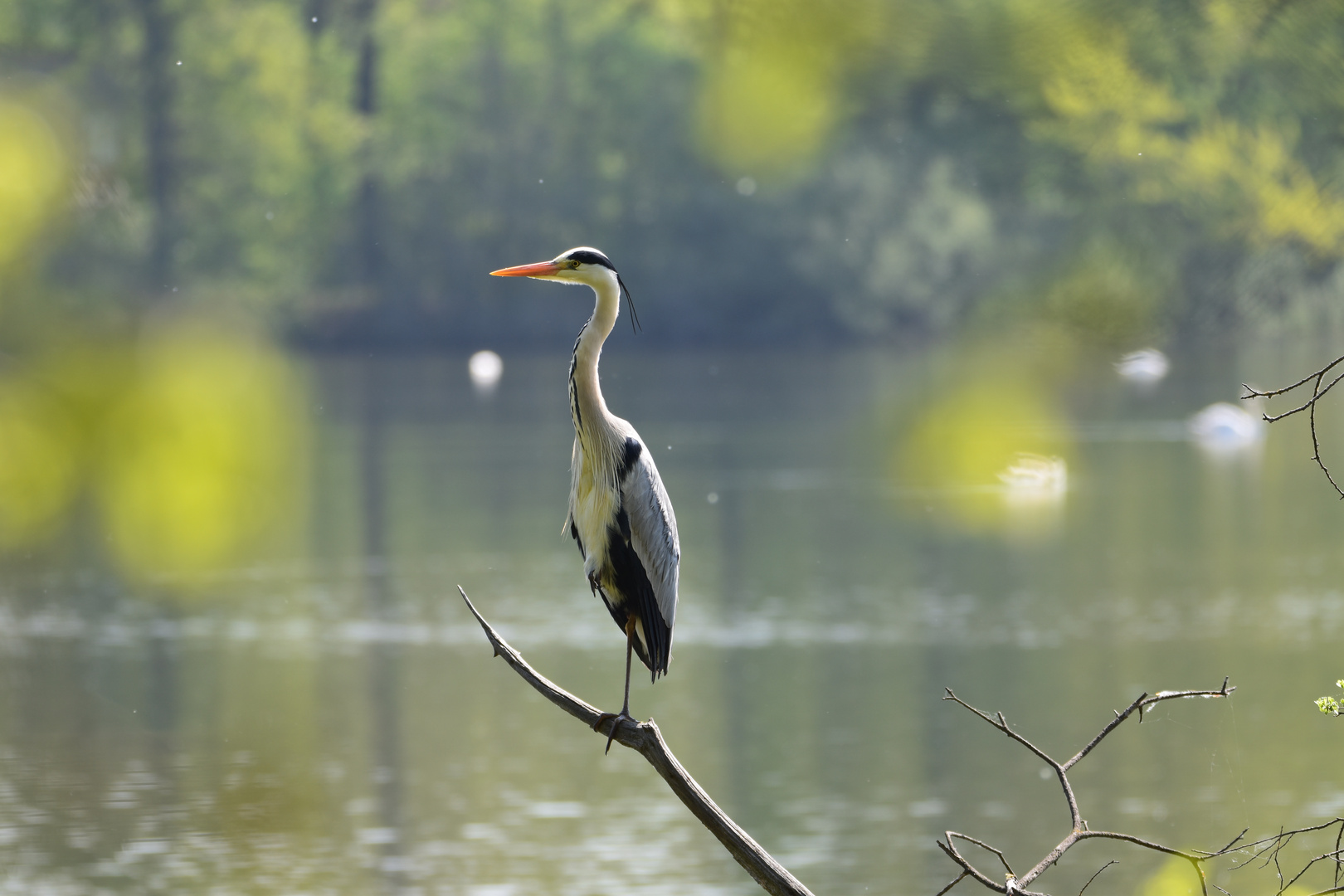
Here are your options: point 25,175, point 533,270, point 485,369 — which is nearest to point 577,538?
point 533,270

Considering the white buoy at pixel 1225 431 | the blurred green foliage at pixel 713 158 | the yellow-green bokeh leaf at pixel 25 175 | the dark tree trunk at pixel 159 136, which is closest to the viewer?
the yellow-green bokeh leaf at pixel 25 175

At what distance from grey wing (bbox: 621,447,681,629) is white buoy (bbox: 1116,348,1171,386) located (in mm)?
14166

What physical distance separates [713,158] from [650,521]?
28.2 metres

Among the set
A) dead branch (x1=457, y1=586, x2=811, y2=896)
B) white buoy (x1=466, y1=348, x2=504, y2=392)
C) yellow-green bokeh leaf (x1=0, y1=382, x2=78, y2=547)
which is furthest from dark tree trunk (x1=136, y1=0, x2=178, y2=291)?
dead branch (x1=457, y1=586, x2=811, y2=896)

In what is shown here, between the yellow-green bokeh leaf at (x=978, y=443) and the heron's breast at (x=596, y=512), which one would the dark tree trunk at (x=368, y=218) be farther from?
the heron's breast at (x=596, y=512)

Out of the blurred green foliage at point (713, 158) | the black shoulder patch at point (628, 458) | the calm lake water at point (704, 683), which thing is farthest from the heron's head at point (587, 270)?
the blurred green foliage at point (713, 158)

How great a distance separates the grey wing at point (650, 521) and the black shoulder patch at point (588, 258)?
0.45 meters

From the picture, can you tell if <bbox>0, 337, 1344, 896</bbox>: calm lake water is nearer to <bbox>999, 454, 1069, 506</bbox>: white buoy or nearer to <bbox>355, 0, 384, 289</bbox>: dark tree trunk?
<bbox>999, 454, 1069, 506</bbox>: white buoy

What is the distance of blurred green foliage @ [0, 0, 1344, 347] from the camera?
12445mm

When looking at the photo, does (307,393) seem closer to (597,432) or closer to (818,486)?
(818,486)

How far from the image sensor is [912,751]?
1009 cm

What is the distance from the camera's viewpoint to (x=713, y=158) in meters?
31.4

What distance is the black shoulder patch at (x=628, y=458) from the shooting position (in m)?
3.77

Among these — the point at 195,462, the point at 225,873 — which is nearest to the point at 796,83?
the point at 195,462
